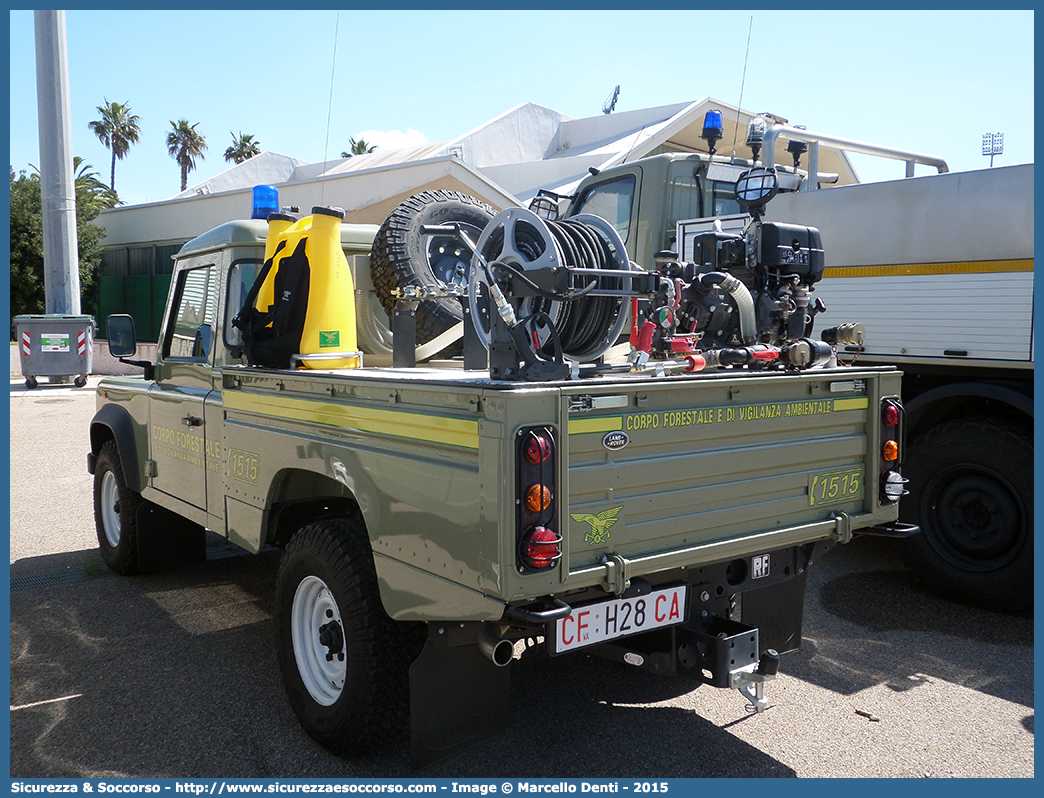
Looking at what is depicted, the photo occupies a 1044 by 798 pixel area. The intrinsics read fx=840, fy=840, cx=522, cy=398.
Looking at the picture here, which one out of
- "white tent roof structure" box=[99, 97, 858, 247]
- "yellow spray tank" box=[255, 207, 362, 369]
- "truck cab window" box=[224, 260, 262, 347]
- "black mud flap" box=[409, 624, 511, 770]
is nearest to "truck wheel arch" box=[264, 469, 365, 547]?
"yellow spray tank" box=[255, 207, 362, 369]

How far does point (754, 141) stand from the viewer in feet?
21.4

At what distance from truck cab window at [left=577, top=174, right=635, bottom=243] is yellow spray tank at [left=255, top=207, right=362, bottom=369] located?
10.2 feet

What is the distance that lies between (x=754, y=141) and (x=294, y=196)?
16561 millimetres

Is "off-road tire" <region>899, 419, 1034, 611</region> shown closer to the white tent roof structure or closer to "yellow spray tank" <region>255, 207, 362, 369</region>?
"yellow spray tank" <region>255, 207, 362, 369</region>

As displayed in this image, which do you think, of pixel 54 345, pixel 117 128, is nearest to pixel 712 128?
pixel 54 345

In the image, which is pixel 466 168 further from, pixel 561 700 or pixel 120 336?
pixel 561 700

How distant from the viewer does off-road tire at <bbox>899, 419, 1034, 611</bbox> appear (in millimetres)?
5062

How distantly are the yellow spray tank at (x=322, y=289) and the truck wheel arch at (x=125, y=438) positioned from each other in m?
1.89

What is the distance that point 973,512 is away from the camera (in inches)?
209

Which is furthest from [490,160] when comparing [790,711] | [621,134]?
[790,711]

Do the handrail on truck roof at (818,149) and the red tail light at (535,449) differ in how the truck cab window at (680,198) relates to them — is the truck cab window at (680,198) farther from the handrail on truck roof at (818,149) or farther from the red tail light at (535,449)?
the red tail light at (535,449)

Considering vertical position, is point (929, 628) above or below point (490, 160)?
below

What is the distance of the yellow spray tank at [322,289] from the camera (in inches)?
160
